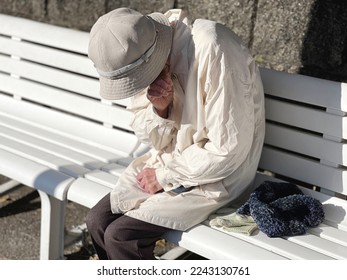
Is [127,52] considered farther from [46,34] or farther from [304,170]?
[46,34]

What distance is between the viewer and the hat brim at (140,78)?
8.95ft

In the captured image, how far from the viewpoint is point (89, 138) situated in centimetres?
389

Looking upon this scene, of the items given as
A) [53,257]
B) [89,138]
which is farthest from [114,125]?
[53,257]

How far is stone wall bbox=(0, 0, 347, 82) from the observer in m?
3.77

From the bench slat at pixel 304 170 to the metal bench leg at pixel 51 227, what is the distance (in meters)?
1.00

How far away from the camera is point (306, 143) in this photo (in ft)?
10.4

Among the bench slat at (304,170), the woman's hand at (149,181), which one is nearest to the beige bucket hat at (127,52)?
the woman's hand at (149,181)

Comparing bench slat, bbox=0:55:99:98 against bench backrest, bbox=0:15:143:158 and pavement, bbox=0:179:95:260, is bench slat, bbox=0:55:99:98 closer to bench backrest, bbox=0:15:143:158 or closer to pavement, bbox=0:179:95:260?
bench backrest, bbox=0:15:143:158

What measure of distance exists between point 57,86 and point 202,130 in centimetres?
145

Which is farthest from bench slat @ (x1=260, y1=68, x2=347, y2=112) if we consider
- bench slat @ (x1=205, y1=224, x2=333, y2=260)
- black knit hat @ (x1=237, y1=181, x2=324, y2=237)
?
bench slat @ (x1=205, y1=224, x2=333, y2=260)

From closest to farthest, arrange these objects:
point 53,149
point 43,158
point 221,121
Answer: point 221,121 < point 43,158 < point 53,149

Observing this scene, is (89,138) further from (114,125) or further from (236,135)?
(236,135)

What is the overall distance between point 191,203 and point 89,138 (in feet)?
3.78

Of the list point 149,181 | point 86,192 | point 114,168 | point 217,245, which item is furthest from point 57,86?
point 217,245
